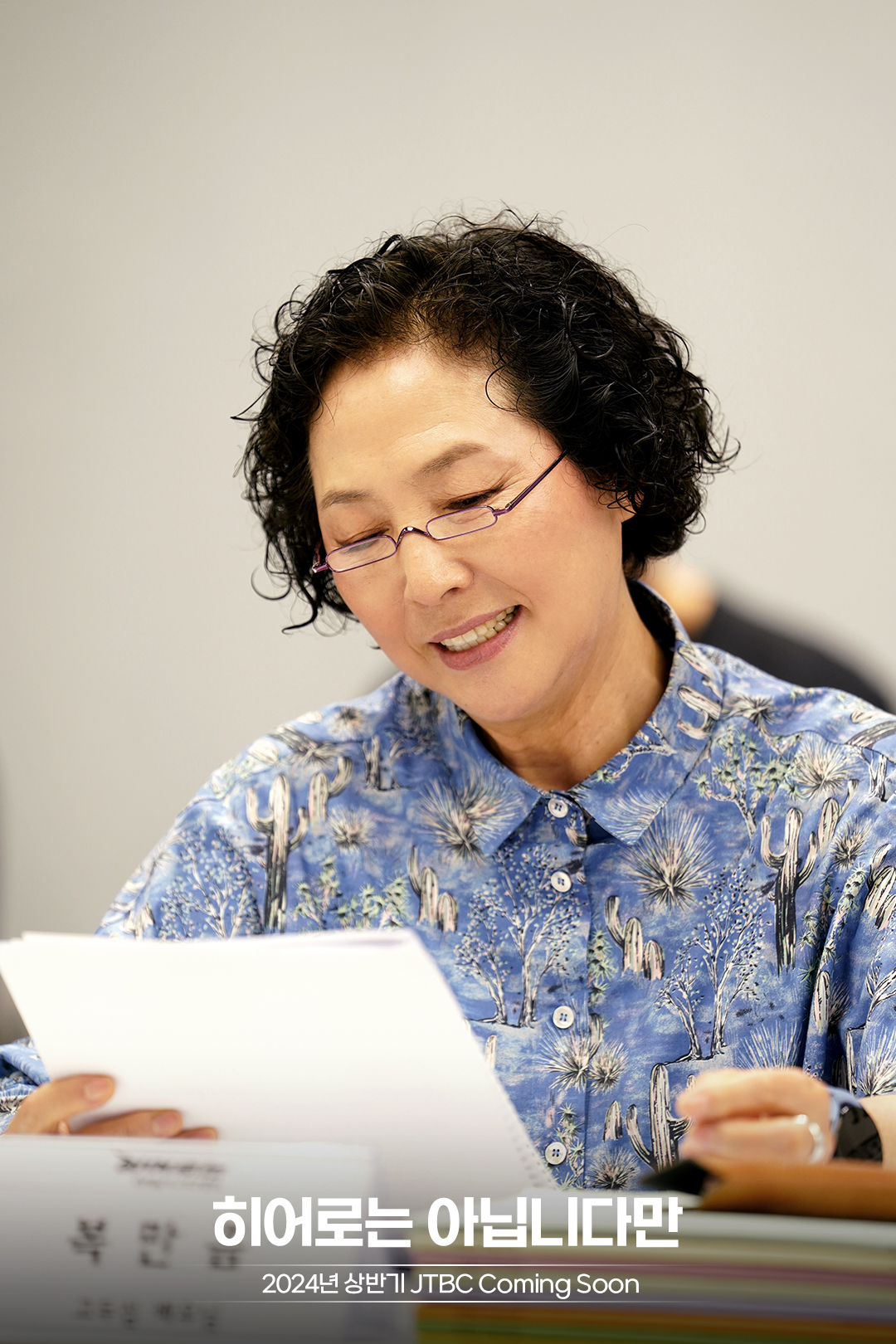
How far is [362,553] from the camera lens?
3.50 ft

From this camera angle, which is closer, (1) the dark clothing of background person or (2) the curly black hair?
(2) the curly black hair

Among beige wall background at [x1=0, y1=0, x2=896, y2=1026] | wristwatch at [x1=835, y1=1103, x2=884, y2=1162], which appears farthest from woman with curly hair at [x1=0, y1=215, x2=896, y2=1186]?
beige wall background at [x1=0, y1=0, x2=896, y2=1026]

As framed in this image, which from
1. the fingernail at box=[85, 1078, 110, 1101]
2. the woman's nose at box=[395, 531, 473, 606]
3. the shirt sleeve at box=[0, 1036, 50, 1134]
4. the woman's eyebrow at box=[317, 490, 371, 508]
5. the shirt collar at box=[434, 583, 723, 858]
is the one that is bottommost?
the shirt sleeve at box=[0, 1036, 50, 1134]

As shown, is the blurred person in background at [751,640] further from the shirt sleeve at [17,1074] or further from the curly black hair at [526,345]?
the shirt sleeve at [17,1074]

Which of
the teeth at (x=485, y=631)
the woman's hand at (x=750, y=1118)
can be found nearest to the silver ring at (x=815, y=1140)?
the woman's hand at (x=750, y=1118)

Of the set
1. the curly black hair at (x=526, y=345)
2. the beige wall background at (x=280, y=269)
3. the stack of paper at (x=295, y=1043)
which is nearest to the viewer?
the stack of paper at (x=295, y=1043)

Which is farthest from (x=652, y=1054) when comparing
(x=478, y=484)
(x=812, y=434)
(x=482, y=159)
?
(x=482, y=159)

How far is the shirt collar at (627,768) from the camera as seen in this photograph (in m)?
1.09

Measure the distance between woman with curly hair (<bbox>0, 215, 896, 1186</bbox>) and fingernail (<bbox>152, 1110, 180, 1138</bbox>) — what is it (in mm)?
337

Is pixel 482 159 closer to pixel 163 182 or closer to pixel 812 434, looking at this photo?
pixel 163 182

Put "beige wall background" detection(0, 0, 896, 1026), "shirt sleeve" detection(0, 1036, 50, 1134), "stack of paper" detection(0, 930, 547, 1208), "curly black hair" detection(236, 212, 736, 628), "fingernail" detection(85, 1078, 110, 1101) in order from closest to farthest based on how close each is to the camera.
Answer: "stack of paper" detection(0, 930, 547, 1208), "fingernail" detection(85, 1078, 110, 1101), "shirt sleeve" detection(0, 1036, 50, 1134), "curly black hair" detection(236, 212, 736, 628), "beige wall background" detection(0, 0, 896, 1026)

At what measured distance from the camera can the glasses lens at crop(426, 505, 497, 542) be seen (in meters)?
1.01

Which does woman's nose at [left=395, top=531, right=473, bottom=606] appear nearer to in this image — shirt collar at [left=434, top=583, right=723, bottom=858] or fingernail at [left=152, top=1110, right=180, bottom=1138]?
shirt collar at [left=434, top=583, right=723, bottom=858]

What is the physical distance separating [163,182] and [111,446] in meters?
0.56
